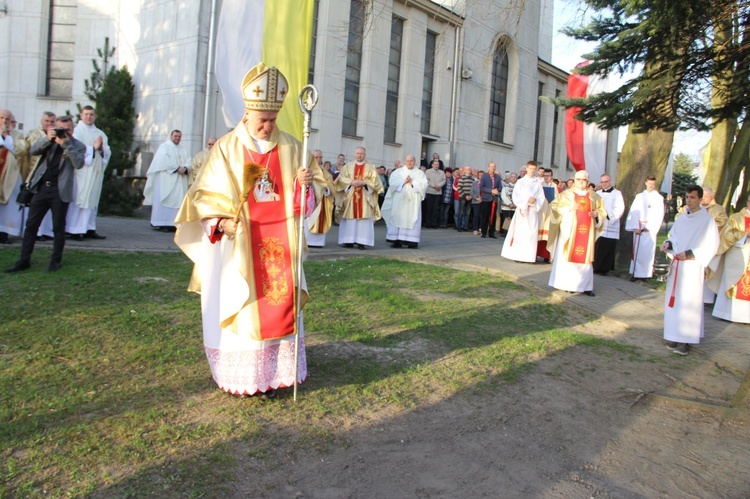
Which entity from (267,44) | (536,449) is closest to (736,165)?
(267,44)

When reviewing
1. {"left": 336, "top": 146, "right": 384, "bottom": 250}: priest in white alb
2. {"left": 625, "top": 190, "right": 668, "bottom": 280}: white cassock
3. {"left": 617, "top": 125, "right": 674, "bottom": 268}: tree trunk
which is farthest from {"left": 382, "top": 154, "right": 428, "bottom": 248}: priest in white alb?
{"left": 625, "top": 190, "right": 668, "bottom": 280}: white cassock

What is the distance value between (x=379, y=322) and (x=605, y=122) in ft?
13.6

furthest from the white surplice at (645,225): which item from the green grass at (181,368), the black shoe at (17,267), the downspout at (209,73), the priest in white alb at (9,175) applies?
the priest in white alb at (9,175)

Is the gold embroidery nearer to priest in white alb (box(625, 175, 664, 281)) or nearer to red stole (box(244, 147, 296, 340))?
red stole (box(244, 147, 296, 340))

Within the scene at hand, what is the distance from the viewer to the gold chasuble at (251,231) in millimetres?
4582

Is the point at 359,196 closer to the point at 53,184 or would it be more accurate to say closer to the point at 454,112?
the point at 53,184

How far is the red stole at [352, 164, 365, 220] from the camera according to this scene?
13.6m

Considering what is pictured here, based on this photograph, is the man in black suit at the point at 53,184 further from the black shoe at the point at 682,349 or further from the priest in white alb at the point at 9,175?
the black shoe at the point at 682,349

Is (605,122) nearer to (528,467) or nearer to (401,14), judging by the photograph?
(528,467)

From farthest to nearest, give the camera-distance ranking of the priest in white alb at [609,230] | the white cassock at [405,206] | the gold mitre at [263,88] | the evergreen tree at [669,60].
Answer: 1. the white cassock at [405,206]
2. the priest in white alb at [609,230]
3. the evergreen tree at [669,60]
4. the gold mitre at [263,88]

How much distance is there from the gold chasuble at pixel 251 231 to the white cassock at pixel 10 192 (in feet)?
23.0

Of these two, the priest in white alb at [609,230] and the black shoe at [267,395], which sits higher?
the priest in white alb at [609,230]

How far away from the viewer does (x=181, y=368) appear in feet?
17.3

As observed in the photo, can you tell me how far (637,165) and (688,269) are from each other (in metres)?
6.31
